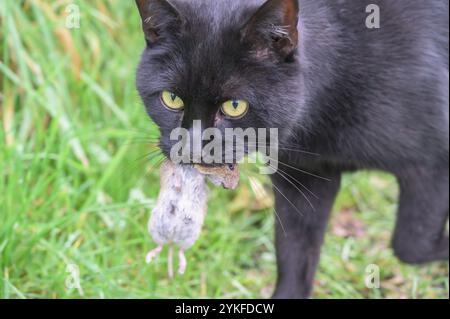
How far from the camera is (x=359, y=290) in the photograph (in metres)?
2.95

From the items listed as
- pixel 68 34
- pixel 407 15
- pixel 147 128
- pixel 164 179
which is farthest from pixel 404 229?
pixel 68 34

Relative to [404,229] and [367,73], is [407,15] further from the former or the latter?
[404,229]

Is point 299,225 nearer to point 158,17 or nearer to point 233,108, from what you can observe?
point 233,108

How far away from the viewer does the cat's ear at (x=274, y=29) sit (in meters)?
1.91

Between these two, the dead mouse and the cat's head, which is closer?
the cat's head

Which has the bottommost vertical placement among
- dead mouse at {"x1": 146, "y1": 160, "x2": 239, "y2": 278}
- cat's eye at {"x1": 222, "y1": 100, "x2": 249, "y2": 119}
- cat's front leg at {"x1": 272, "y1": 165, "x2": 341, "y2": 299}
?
cat's front leg at {"x1": 272, "y1": 165, "x2": 341, "y2": 299}

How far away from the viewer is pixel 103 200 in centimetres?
293

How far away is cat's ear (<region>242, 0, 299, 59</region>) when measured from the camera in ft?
6.26

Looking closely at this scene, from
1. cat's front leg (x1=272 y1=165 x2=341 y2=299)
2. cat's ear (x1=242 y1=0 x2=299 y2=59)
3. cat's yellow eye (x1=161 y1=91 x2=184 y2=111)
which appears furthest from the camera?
cat's front leg (x1=272 y1=165 x2=341 y2=299)

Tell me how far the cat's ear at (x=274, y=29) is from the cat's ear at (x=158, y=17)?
0.64 ft

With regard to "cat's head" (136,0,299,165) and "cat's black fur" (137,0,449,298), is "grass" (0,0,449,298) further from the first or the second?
"cat's head" (136,0,299,165)

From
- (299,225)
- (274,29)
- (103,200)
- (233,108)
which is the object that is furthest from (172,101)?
(103,200)

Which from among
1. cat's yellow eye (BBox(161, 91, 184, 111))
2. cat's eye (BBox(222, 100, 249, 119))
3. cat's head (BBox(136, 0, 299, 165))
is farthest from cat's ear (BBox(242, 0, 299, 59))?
cat's yellow eye (BBox(161, 91, 184, 111))

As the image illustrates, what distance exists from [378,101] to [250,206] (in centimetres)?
114
